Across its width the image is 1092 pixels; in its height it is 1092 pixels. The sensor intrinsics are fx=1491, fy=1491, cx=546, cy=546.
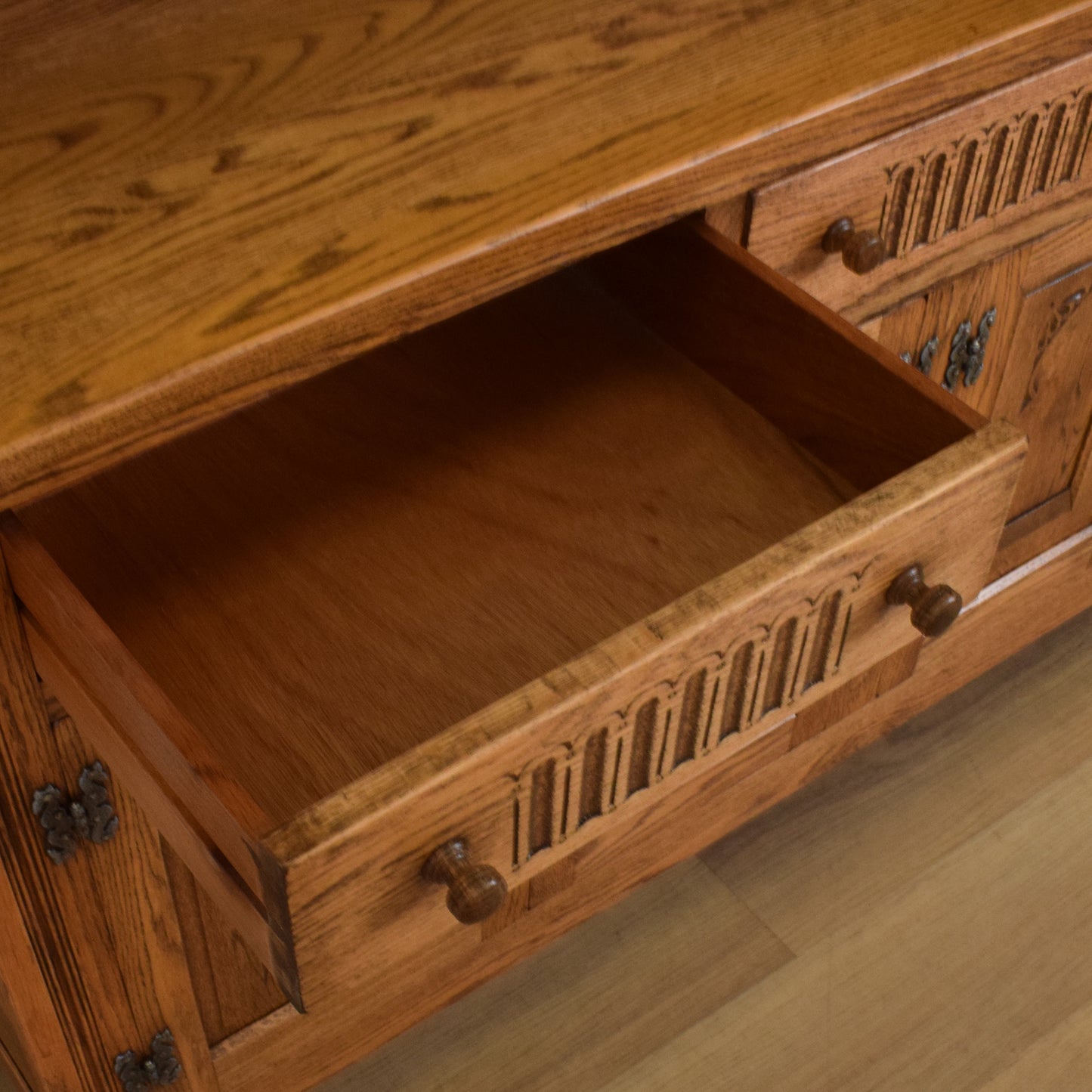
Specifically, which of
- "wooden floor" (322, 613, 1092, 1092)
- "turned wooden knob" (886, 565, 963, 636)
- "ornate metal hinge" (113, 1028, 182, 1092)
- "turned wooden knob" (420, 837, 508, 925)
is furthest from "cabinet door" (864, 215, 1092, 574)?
"ornate metal hinge" (113, 1028, 182, 1092)

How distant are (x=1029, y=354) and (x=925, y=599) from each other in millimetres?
432

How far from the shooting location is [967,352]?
3.21 ft

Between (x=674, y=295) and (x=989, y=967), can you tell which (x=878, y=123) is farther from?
(x=989, y=967)

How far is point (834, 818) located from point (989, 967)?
0.56 ft

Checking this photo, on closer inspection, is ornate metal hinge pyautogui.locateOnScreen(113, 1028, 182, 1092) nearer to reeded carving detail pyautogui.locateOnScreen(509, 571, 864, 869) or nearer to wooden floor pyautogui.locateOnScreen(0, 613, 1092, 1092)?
wooden floor pyautogui.locateOnScreen(0, 613, 1092, 1092)

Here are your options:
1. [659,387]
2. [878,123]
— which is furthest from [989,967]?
[878,123]

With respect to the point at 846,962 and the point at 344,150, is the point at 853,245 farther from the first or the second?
the point at 846,962

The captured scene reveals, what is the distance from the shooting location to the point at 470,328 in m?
0.88

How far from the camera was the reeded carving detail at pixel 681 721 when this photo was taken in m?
0.60

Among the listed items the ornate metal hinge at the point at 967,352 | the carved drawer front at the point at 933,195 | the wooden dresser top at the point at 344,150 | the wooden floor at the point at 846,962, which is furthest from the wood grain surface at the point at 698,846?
the wooden dresser top at the point at 344,150

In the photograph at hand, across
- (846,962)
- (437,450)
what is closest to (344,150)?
(437,450)

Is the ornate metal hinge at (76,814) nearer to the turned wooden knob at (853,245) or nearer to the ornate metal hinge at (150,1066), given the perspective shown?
the ornate metal hinge at (150,1066)

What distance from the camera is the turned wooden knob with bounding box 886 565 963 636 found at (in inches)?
26.0

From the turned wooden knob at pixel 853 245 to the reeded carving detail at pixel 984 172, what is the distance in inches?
1.4
